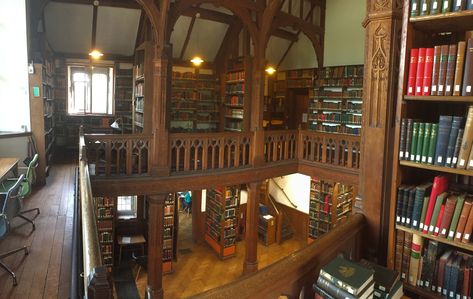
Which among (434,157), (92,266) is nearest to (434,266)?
(434,157)

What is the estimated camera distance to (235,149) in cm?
711

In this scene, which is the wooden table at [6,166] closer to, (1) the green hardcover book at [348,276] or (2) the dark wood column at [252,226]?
(1) the green hardcover book at [348,276]

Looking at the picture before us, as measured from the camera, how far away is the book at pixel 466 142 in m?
1.75

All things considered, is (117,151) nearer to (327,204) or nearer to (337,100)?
(327,204)

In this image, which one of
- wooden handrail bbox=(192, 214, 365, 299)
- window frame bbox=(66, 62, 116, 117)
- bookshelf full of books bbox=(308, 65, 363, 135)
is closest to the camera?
wooden handrail bbox=(192, 214, 365, 299)

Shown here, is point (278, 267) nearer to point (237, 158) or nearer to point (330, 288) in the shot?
point (330, 288)

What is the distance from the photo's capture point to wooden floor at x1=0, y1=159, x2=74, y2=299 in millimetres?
2945

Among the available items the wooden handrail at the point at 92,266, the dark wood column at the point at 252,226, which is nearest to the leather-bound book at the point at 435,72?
the wooden handrail at the point at 92,266

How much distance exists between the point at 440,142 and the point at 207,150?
518 cm

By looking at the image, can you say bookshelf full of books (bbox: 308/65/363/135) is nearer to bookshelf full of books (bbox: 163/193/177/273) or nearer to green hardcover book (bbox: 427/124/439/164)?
bookshelf full of books (bbox: 163/193/177/273)

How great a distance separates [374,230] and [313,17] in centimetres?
905

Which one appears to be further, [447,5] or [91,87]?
[91,87]

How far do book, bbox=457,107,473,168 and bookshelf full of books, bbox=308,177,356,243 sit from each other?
24.7 ft

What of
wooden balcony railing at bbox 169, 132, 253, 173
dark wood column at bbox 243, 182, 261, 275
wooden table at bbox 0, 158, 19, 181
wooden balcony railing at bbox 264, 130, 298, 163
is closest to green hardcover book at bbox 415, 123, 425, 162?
wooden table at bbox 0, 158, 19, 181
